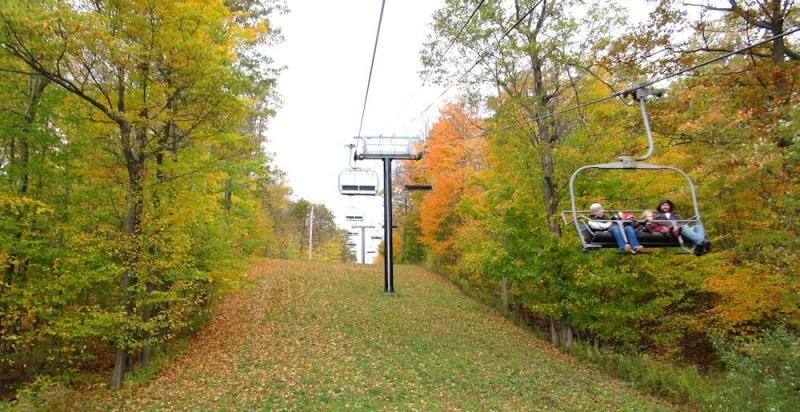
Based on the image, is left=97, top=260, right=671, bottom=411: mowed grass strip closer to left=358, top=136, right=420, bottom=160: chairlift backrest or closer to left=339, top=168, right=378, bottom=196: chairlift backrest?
left=339, top=168, right=378, bottom=196: chairlift backrest

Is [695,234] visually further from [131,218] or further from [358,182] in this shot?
[358,182]

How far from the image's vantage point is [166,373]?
40.3 ft

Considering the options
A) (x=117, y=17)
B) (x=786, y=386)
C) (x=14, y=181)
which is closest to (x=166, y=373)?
(x=14, y=181)

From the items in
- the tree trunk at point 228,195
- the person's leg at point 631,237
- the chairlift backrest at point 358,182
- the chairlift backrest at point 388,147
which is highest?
the chairlift backrest at point 388,147

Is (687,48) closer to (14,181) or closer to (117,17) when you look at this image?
(117,17)

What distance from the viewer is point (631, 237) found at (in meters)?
7.79

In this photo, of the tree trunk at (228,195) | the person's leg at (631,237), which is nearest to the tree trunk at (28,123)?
the tree trunk at (228,195)

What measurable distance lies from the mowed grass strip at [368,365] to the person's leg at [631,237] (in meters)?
4.82

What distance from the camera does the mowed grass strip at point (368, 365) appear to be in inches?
413

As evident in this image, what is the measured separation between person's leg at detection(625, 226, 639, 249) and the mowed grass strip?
482 centimetres

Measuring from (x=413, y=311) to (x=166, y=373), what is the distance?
10.0 m

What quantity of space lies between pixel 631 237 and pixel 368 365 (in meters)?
7.91

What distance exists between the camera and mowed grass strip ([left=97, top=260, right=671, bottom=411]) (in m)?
10.5

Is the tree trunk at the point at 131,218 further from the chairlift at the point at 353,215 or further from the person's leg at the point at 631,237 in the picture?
the chairlift at the point at 353,215
